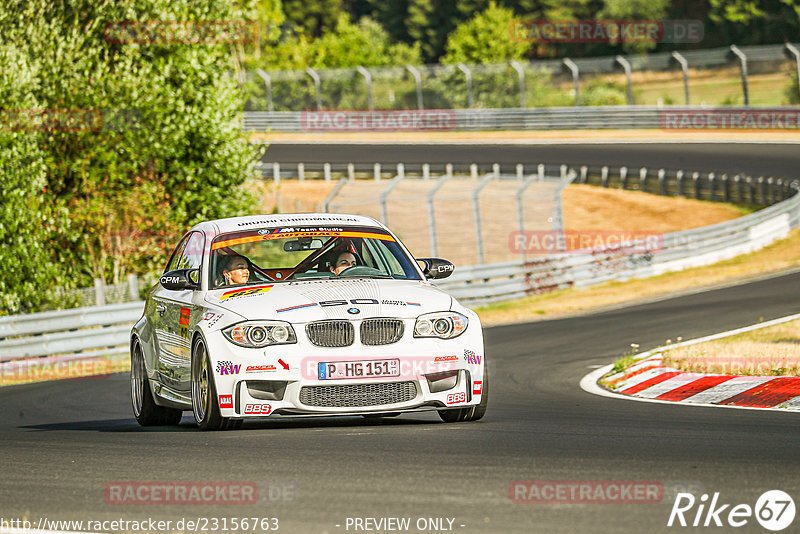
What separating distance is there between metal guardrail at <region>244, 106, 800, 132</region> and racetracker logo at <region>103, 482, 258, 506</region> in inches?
1919

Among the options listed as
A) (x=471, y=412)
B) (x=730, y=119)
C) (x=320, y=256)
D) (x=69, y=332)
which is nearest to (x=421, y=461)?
(x=471, y=412)

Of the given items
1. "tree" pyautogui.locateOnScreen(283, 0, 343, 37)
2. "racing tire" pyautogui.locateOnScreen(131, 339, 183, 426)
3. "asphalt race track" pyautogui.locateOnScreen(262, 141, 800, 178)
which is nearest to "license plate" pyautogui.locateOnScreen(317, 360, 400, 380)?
"racing tire" pyautogui.locateOnScreen(131, 339, 183, 426)

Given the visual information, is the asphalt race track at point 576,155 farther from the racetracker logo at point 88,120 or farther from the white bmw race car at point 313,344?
the white bmw race car at point 313,344

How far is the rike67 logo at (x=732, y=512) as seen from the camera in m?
5.05

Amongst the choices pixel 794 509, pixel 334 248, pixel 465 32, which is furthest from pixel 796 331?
pixel 465 32

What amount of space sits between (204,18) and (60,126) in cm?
424

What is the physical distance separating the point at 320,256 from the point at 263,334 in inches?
65.9

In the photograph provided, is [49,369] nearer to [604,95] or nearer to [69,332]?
[69,332]

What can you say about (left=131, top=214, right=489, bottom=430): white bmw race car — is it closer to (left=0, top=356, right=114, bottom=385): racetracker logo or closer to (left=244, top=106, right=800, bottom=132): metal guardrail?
(left=0, top=356, right=114, bottom=385): racetracker logo

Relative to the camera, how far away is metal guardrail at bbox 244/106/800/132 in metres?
54.9

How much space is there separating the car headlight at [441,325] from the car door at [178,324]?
165cm

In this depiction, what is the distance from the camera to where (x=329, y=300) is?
27.9 ft

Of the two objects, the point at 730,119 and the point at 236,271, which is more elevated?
the point at 236,271

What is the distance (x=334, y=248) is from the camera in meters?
9.91
